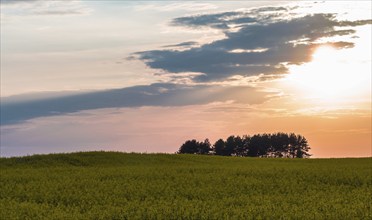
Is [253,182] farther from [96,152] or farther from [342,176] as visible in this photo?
[96,152]

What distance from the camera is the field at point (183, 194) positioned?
18453 mm

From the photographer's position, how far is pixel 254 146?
93.2 meters

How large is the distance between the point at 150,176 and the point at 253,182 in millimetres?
6703

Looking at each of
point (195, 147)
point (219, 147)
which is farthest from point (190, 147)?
point (219, 147)

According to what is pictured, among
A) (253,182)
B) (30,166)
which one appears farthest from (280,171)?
(30,166)

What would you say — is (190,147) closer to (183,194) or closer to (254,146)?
(254,146)

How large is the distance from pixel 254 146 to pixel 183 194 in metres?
69.1

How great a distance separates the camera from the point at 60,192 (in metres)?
26.0

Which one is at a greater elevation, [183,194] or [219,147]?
[219,147]

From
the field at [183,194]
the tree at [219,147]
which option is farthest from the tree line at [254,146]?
the field at [183,194]

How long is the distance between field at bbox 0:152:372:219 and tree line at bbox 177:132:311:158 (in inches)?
1859

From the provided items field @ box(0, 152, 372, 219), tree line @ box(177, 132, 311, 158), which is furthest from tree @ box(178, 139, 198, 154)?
field @ box(0, 152, 372, 219)

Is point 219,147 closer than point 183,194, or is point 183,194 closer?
point 183,194

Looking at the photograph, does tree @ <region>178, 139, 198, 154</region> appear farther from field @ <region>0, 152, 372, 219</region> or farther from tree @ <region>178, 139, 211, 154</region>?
field @ <region>0, 152, 372, 219</region>
